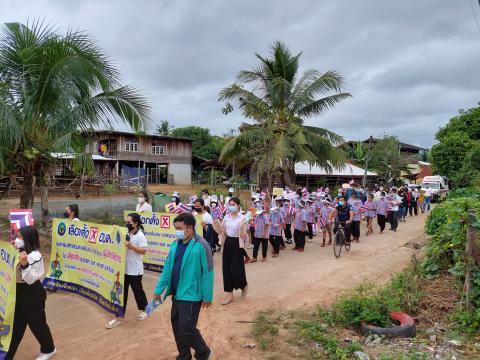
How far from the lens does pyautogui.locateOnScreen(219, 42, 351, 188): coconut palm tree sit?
20.8m

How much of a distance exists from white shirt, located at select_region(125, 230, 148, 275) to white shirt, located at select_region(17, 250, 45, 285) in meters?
1.56

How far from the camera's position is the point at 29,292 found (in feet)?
14.9

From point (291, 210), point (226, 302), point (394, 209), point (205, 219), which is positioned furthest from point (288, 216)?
point (226, 302)

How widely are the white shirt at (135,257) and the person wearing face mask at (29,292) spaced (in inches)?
56.5

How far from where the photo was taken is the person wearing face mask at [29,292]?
4.38 m

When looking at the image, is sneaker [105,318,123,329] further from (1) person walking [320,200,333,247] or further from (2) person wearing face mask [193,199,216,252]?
(1) person walking [320,200,333,247]

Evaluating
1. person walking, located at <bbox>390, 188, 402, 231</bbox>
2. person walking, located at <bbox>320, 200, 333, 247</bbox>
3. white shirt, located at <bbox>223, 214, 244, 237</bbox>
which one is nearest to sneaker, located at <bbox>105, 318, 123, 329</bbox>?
white shirt, located at <bbox>223, 214, 244, 237</bbox>

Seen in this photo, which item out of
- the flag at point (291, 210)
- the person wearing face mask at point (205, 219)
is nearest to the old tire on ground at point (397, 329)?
the person wearing face mask at point (205, 219)

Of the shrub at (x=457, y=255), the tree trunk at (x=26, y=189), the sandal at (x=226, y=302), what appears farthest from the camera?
the tree trunk at (x=26, y=189)

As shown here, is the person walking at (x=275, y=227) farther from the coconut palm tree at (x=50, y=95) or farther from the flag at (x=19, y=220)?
the flag at (x=19, y=220)

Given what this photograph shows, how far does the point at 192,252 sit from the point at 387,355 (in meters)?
2.51

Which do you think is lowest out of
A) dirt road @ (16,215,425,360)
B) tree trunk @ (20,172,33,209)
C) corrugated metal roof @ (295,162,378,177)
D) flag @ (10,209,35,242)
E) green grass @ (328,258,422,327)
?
dirt road @ (16,215,425,360)

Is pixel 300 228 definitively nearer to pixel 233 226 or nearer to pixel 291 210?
pixel 291 210

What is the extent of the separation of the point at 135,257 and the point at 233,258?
5.59ft
